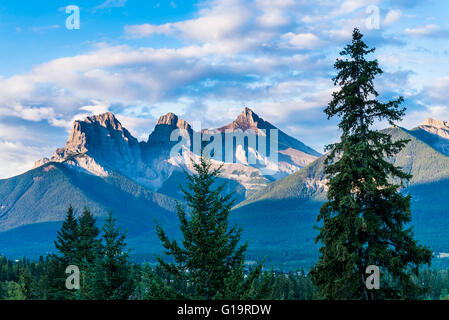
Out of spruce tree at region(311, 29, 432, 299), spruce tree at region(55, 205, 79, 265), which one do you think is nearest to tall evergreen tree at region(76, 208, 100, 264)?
spruce tree at region(55, 205, 79, 265)

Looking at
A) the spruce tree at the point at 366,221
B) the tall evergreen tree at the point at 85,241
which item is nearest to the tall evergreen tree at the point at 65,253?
the tall evergreen tree at the point at 85,241

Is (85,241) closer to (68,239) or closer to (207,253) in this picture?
(68,239)

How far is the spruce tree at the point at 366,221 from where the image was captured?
24047 mm

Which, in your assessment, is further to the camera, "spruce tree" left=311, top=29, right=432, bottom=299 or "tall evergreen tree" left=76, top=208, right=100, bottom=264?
"tall evergreen tree" left=76, top=208, right=100, bottom=264

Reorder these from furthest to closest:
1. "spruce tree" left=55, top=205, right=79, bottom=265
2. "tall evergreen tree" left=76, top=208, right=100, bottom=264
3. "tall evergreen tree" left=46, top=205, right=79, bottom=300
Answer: "spruce tree" left=55, top=205, right=79, bottom=265, "tall evergreen tree" left=46, top=205, right=79, bottom=300, "tall evergreen tree" left=76, top=208, right=100, bottom=264

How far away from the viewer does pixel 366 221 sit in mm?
24406

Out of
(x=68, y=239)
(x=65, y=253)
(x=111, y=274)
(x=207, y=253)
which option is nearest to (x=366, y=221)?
(x=207, y=253)

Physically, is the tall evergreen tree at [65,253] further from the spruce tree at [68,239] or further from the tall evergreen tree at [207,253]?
the tall evergreen tree at [207,253]

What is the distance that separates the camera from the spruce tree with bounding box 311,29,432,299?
24.0m

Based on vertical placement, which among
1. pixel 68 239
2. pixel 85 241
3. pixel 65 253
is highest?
pixel 68 239

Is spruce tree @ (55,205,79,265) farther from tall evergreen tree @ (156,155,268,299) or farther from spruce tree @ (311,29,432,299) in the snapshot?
spruce tree @ (311,29,432,299)
